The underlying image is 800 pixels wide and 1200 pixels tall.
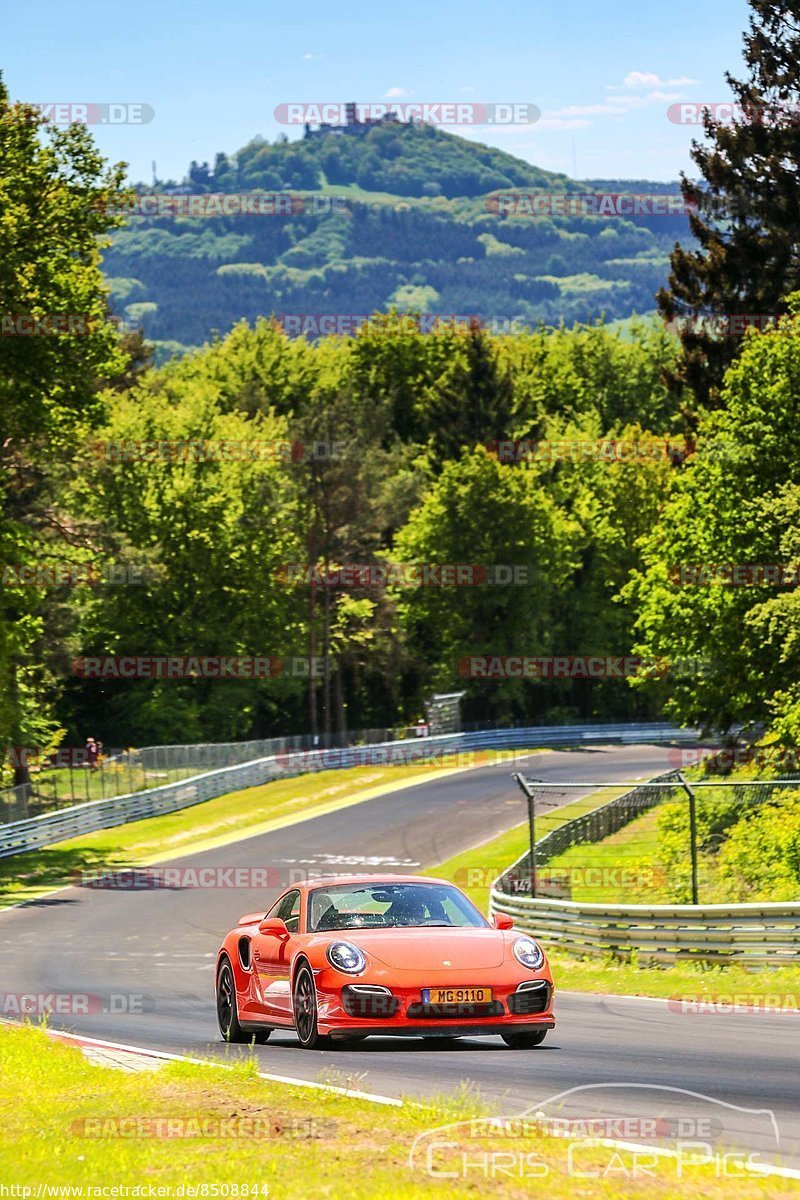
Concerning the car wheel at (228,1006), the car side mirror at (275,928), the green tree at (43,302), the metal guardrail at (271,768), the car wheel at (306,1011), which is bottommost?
the metal guardrail at (271,768)

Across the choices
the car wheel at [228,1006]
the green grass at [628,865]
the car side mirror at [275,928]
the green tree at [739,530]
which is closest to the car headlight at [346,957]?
the car side mirror at [275,928]

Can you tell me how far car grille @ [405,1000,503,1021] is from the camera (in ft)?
41.5

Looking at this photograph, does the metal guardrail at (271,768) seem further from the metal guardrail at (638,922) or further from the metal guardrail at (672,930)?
the metal guardrail at (672,930)

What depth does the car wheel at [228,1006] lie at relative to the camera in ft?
49.6

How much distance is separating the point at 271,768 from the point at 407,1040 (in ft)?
163

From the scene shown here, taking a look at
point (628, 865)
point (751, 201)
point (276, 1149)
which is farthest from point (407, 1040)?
point (751, 201)

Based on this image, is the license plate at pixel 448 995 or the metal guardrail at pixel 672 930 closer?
the license plate at pixel 448 995

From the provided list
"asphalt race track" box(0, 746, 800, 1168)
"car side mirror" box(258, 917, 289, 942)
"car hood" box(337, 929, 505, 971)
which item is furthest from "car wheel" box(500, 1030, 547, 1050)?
"car side mirror" box(258, 917, 289, 942)

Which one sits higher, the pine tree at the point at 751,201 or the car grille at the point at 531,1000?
the pine tree at the point at 751,201

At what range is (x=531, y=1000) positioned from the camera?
42.3 ft

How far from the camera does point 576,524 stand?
9006 cm

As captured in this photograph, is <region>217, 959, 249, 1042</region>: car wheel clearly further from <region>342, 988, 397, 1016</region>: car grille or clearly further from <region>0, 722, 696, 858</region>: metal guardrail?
<region>0, 722, 696, 858</region>: metal guardrail

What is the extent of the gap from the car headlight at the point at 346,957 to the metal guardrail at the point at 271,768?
34098mm

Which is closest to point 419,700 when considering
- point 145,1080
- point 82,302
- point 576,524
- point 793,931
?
point 576,524
